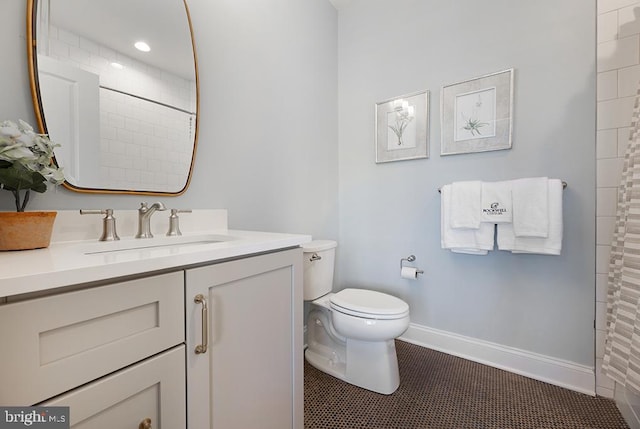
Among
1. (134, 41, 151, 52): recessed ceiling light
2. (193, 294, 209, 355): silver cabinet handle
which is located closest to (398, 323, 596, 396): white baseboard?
(193, 294, 209, 355): silver cabinet handle

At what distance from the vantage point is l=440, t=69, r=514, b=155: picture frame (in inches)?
64.6

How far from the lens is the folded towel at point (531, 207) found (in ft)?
4.76

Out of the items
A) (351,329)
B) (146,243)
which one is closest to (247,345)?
(146,243)

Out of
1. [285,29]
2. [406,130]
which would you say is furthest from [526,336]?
[285,29]

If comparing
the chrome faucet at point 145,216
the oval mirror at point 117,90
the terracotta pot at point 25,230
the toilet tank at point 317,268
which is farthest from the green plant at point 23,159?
the toilet tank at point 317,268

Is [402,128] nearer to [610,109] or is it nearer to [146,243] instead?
[610,109]

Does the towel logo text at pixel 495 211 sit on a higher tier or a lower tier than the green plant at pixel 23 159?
lower

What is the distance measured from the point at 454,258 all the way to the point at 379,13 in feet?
6.10

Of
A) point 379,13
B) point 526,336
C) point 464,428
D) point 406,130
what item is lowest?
point 464,428

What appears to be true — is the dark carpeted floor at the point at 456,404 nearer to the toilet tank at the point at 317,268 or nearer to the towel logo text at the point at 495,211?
the toilet tank at the point at 317,268

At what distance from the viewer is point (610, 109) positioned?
138 cm

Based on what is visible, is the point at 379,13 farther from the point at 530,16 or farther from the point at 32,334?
the point at 32,334

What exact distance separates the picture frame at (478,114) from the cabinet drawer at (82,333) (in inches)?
69.5

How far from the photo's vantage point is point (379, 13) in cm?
210
